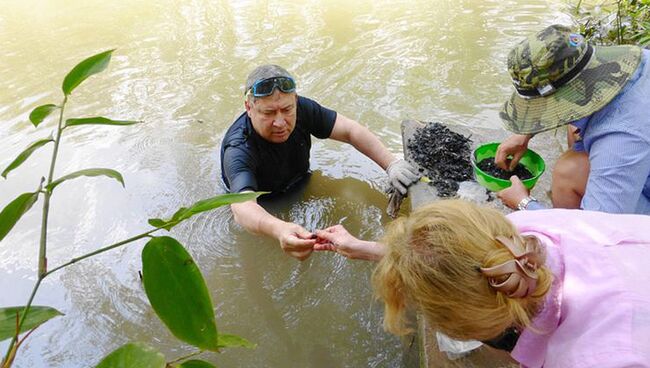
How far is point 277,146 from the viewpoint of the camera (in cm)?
301

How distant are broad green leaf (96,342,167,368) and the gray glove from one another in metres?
2.30

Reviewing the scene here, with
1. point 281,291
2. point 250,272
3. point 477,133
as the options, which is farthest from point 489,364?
point 477,133

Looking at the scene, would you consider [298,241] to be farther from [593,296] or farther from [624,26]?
[624,26]

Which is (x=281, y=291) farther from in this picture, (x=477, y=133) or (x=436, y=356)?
(x=477, y=133)

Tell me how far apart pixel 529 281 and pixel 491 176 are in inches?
58.2

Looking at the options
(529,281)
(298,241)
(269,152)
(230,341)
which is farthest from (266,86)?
(230,341)

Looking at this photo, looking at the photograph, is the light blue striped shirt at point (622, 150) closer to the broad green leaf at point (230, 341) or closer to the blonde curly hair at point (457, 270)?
the blonde curly hair at point (457, 270)

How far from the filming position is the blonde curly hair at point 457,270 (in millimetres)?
1174

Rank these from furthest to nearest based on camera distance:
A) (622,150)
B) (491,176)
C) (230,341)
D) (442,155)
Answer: (442,155)
(491,176)
(622,150)
(230,341)

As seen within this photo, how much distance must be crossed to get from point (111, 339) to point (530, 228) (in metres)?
2.26

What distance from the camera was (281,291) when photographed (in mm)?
2820

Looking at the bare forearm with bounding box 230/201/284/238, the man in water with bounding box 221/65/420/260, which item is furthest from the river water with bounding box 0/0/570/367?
the bare forearm with bounding box 230/201/284/238

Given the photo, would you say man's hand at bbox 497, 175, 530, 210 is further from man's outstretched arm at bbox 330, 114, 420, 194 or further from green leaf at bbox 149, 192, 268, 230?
green leaf at bbox 149, 192, 268, 230

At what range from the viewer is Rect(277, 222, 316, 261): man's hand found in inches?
85.1
